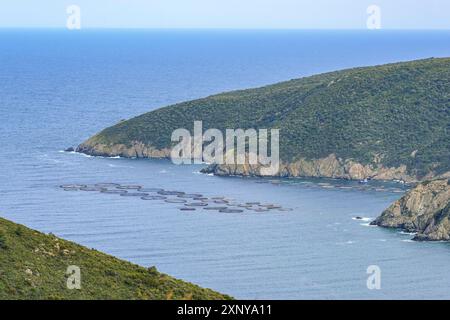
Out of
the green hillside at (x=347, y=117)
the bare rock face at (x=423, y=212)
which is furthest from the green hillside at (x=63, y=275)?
the green hillside at (x=347, y=117)

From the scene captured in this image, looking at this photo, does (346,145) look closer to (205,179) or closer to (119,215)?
(205,179)

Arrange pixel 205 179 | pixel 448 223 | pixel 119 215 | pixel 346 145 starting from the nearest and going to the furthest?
1. pixel 448 223
2. pixel 119 215
3. pixel 205 179
4. pixel 346 145

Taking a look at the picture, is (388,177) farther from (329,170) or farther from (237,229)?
(237,229)

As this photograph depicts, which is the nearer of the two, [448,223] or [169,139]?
[448,223]

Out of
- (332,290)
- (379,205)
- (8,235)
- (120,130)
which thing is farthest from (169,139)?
(8,235)

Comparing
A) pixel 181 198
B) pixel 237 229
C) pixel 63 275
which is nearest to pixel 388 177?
pixel 181 198

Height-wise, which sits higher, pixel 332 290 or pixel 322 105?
pixel 322 105
